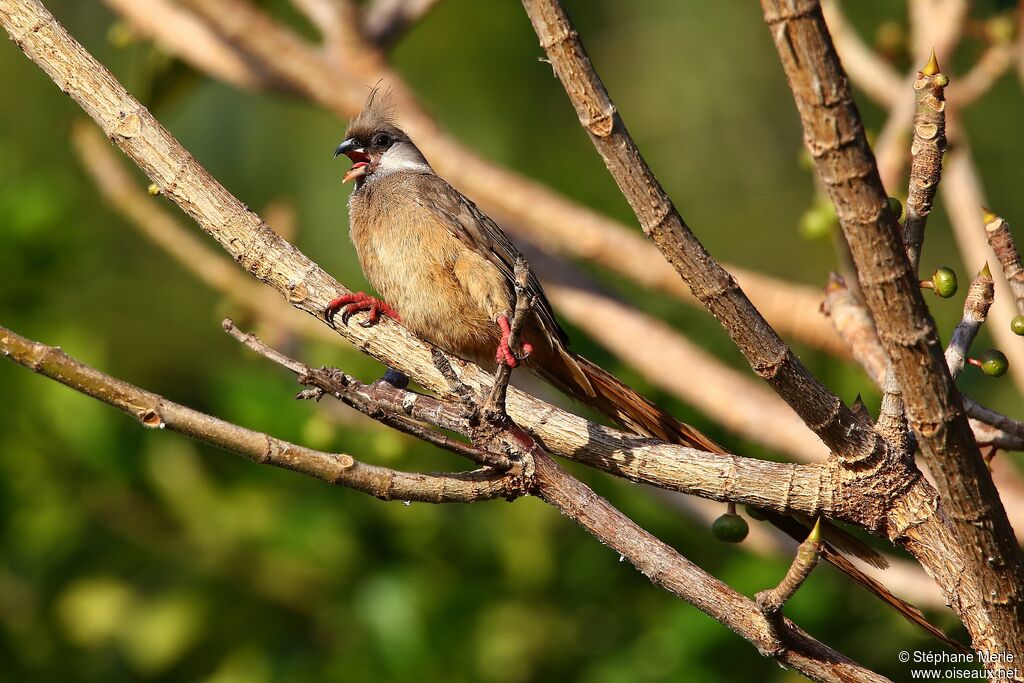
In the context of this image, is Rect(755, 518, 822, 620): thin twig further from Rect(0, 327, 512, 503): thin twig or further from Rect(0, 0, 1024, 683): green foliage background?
Rect(0, 0, 1024, 683): green foliage background

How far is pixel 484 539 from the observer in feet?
13.8

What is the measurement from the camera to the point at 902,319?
5.55ft

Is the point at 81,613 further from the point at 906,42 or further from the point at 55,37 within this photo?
the point at 906,42

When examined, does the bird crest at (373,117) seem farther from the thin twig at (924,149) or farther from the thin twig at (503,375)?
the thin twig at (924,149)

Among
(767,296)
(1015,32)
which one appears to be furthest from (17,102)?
(1015,32)

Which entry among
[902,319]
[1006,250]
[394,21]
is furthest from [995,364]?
[394,21]

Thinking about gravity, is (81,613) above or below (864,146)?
below

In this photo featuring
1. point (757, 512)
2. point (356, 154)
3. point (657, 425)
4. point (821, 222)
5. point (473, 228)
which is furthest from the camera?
point (356, 154)

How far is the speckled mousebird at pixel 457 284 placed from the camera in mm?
3223

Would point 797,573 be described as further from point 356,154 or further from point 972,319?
point 356,154

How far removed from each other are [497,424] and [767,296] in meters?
2.20

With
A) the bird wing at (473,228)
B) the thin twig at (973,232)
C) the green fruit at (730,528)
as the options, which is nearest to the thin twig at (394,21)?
the bird wing at (473,228)

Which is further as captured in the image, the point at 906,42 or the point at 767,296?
the point at 906,42

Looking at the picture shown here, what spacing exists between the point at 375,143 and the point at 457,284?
40.9 inches
